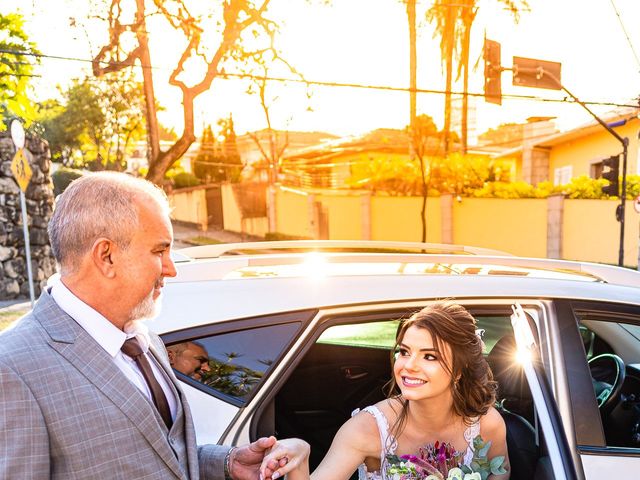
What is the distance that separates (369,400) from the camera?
3.08m

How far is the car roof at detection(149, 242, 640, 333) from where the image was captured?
6.82 ft

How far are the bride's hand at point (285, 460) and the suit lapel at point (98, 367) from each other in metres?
0.36

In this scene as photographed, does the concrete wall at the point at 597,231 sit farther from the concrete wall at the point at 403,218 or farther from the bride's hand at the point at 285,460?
the bride's hand at the point at 285,460

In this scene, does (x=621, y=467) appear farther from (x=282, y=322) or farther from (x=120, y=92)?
(x=120, y=92)

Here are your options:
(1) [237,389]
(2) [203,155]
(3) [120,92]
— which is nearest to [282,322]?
(1) [237,389]

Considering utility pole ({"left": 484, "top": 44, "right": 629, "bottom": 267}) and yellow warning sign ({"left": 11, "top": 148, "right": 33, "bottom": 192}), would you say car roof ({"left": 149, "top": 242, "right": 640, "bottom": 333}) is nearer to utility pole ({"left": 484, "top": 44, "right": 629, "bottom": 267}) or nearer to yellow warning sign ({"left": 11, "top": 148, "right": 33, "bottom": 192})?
yellow warning sign ({"left": 11, "top": 148, "right": 33, "bottom": 192})

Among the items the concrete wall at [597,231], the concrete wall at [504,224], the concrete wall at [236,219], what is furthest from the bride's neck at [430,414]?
the concrete wall at [236,219]

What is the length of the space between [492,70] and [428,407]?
38.1ft

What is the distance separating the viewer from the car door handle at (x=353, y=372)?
3336 millimetres

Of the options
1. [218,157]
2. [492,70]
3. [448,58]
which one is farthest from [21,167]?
[218,157]

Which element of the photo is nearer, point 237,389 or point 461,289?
point 237,389

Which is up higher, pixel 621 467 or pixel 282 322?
pixel 282 322

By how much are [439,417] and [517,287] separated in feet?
1.92

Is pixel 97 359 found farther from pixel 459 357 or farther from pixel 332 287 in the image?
pixel 459 357
